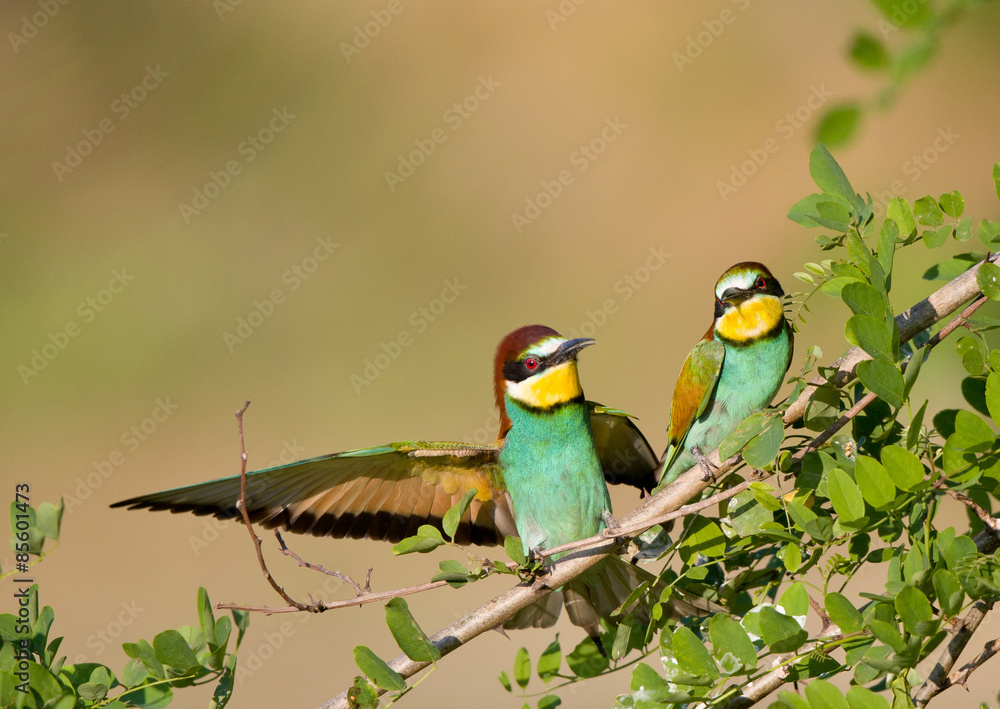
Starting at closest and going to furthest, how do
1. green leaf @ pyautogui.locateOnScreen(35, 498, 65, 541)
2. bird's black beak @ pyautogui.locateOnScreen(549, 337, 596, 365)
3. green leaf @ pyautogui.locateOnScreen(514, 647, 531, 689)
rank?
green leaf @ pyautogui.locateOnScreen(35, 498, 65, 541)
green leaf @ pyautogui.locateOnScreen(514, 647, 531, 689)
bird's black beak @ pyautogui.locateOnScreen(549, 337, 596, 365)

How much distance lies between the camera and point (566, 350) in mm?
2219

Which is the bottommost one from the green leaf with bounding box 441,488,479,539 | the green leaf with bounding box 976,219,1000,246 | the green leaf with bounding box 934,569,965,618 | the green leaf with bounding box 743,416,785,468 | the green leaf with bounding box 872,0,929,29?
the green leaf with bounding box 934,569,965,618

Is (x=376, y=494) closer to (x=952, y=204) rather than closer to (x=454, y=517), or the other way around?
(x=454, y=517)

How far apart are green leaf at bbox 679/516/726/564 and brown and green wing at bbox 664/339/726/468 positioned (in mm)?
723

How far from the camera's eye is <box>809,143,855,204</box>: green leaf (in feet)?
4.49

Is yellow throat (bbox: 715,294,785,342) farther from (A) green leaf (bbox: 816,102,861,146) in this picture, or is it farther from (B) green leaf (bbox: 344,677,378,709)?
(B) green leaf (bbox: 344,677,378,709)

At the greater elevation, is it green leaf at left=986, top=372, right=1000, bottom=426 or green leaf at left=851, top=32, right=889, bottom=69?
green leaf at left=851, top=32, right=889, bottom=69

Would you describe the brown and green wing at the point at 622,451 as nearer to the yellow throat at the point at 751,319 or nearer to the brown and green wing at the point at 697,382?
the brown and green wing at the point at 697,382

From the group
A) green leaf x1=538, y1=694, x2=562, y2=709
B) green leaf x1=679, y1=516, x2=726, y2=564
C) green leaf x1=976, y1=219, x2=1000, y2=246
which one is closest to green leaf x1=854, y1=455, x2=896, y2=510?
green leaf x1=679, y1=516, x2=726, y2=564

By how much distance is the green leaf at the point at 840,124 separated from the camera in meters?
1.26

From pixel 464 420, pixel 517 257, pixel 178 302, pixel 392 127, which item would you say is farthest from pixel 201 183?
pixel 464 420

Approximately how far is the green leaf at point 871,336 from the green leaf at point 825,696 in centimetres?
39

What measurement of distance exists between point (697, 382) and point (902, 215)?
2.71 ft

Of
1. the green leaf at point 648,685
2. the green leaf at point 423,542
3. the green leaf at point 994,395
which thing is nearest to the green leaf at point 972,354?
the green leaf at point 994,395
